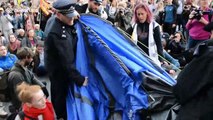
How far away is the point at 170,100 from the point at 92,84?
0.87m

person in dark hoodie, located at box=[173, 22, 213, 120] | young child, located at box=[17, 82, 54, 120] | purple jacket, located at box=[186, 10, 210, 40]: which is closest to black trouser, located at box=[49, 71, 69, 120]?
young child, located at box=[17, 82, 54, 120]

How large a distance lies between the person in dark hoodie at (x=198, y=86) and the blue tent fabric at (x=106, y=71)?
0.79 m

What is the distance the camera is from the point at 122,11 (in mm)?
10336

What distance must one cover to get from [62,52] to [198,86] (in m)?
1.66

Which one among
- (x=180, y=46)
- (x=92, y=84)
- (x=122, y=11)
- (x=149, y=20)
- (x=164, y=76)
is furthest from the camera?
(x=122, y=11)

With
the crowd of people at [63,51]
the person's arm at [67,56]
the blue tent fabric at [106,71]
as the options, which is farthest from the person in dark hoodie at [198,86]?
the person's arm at [67,56]

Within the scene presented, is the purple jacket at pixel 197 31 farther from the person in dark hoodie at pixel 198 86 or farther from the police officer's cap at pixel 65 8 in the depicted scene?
the person in dark hoodie at pixel 198 86

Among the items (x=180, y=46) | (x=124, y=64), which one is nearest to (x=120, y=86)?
(x=124, y=64)

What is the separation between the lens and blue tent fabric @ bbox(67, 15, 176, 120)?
11.1 ft

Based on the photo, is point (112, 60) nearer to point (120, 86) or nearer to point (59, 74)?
point (120, 86)

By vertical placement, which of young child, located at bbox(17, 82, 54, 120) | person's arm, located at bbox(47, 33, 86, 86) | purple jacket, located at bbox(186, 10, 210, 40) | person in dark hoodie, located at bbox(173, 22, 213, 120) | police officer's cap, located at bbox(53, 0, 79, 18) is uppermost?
police officer's cap, located at bbox(53, 0, 79, 18)

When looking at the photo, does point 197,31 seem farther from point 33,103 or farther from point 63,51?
point 33,103

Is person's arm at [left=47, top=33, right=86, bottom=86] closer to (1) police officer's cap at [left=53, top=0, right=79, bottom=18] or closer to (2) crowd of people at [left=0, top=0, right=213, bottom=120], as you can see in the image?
(2) crowd of people at [left=0, top=0, right=213, bottom=120]

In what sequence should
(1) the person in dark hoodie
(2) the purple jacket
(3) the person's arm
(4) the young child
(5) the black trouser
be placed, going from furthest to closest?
(2) the purple jacket
(5) the black trouser
(3) the person's arm
(4) the young child
(1) the person in dark hoodie
